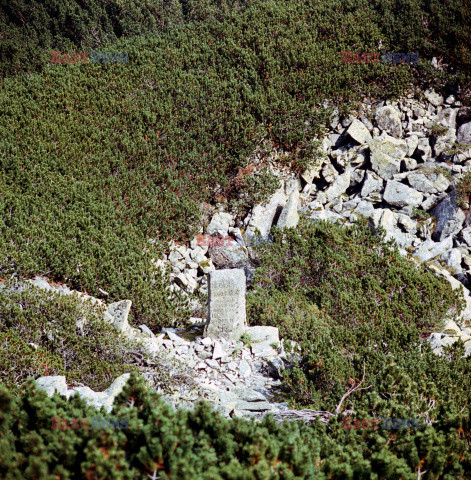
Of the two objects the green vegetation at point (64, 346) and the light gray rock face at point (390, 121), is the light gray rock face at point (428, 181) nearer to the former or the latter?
the light gray rock face at point (390, 121)

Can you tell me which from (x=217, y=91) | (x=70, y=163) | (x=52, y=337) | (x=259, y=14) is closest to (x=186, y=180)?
(x=70, y=163)

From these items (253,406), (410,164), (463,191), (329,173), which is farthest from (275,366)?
(410,164)

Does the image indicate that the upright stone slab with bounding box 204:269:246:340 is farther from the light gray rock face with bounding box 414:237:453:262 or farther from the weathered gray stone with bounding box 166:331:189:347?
the light gray rock face with bounding box 414:237:453:262

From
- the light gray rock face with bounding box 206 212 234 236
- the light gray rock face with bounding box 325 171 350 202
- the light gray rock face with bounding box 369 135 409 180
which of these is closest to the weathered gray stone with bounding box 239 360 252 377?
the light gray rock face with bounding box 206 212 234 236

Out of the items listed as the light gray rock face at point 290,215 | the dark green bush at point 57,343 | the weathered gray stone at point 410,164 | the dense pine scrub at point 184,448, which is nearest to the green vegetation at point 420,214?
the weathered gray stone at point 410,164

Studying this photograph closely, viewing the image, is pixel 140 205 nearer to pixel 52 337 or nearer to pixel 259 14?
pixel 52 337
